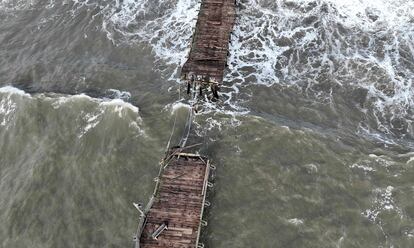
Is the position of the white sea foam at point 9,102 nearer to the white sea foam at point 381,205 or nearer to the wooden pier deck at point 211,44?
the wooden pier deck at point 211,44

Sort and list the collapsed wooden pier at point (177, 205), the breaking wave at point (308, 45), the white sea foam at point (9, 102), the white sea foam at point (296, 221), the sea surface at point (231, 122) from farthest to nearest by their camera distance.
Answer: the white sea foam at point (9, 102) < the breaking wave at point (308, 45) < the sea surface at point (231, 122) < the white sea foam at point (296, 221) < the collapsed wooden pier at point (177, 205)

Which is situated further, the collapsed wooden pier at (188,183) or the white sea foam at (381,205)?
the white sea foam at (381,205)

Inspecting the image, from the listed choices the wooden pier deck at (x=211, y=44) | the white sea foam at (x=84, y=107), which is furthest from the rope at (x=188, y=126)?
the white sea foam at (x=84, y=107)

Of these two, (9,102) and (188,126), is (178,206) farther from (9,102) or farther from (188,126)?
(9,102)

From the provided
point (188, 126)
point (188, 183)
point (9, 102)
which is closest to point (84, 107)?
point (9, 102)

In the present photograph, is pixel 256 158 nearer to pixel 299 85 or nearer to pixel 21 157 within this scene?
pixel 299 85
